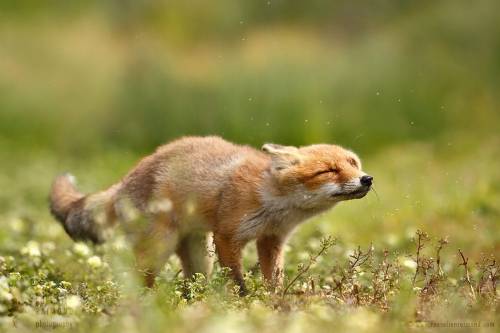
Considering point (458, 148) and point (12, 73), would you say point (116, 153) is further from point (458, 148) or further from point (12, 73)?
point (458, 148)

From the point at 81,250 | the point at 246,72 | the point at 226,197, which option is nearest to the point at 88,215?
the point at 81,250

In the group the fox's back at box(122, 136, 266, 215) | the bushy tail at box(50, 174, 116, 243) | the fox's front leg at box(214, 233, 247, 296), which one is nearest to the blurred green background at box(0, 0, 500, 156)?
the bushy tail at box(50, 174, 116, 243)

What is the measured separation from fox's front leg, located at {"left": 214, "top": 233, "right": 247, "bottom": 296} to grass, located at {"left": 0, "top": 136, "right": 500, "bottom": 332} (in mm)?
153

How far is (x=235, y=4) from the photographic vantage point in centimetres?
2031

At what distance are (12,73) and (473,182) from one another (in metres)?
11.5

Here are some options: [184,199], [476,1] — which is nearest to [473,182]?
[184,199]

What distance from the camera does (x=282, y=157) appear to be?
8109 millimetres

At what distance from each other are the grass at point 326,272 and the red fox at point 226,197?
260mm

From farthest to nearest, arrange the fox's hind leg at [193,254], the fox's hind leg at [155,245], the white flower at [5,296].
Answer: the fox's hind leg at [193,254]
the fox's hind leg at [155,245]
the white flower at [5,296]

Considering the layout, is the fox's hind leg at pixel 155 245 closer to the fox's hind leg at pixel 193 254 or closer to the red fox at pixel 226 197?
the red fox at pixel 226 197

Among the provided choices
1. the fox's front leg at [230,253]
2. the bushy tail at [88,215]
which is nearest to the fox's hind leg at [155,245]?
the fox's front leg at [230,253]

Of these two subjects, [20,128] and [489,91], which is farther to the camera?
[20,128]

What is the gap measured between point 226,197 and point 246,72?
11.3 metres

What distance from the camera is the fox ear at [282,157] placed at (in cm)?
807
